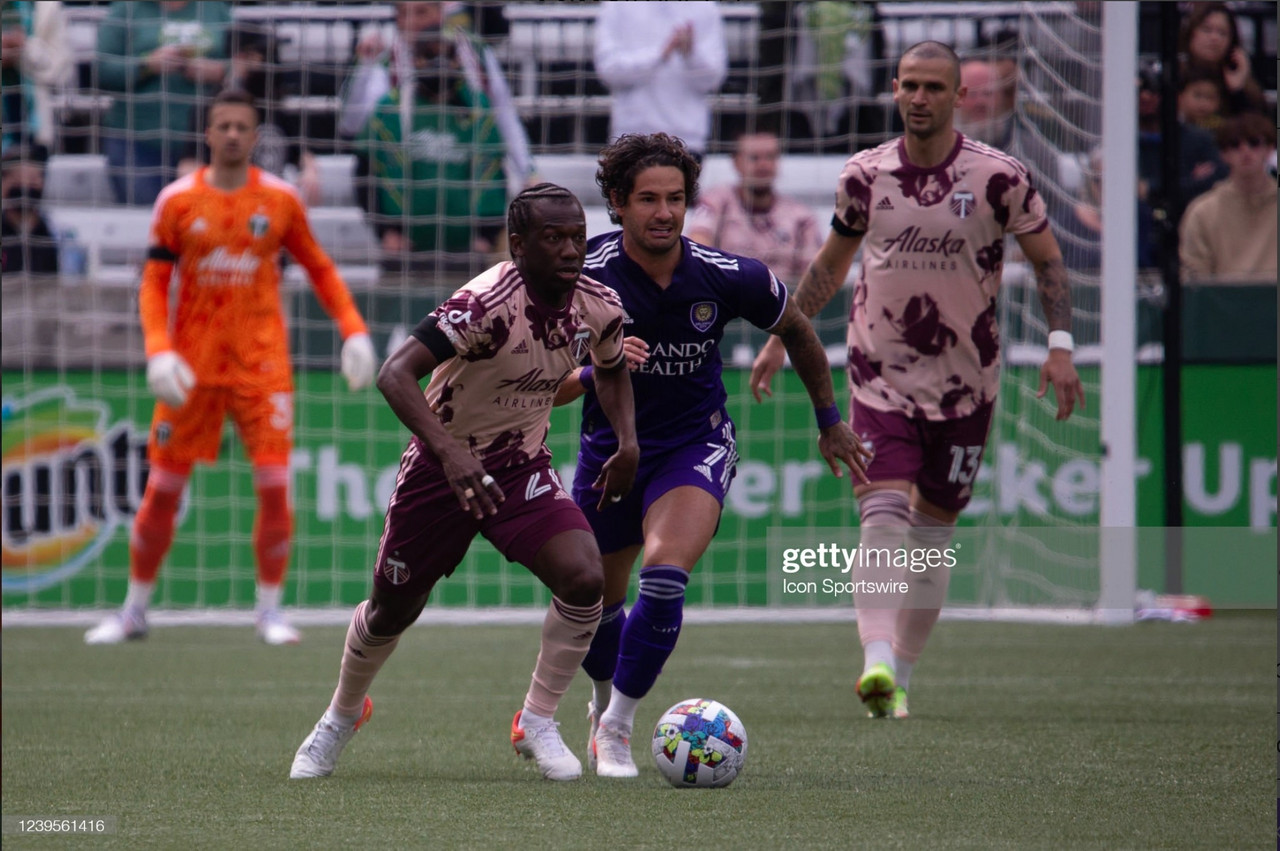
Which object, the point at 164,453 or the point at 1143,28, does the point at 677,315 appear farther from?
the point at 1143,28

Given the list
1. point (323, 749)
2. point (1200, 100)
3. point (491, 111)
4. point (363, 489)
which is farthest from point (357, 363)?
point (1200, 100)

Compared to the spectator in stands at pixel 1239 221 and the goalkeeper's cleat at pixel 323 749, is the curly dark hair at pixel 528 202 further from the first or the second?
the spectator in stands at pixel 1239 221

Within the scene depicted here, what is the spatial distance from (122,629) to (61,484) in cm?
173

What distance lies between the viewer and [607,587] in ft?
18.5

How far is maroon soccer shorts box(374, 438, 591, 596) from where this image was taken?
4863mm

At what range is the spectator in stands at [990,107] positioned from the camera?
11.7 metres

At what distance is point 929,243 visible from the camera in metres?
6.63

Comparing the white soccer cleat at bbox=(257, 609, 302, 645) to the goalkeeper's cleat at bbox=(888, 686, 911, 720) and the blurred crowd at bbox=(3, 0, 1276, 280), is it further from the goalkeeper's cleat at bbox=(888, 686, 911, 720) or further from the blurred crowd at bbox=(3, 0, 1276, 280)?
the goalkeeper's cleat at bbox=(888, 686, 911, 720)

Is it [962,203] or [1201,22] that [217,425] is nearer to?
[962,203]

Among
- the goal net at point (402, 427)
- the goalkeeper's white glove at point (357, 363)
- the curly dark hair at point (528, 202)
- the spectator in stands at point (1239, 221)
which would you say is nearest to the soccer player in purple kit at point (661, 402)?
the curly dark hair at point (528, 202)

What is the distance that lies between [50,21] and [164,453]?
4631 millimetres

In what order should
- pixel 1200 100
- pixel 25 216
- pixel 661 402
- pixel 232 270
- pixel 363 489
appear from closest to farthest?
pixel 661 402, pixel 232 270, pixel 363 489, pixel 25 216, pixel 1200 100

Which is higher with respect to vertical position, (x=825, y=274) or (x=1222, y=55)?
(x=1222, y=55)

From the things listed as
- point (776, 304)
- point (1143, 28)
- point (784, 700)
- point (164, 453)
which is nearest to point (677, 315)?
point (776, 304)
